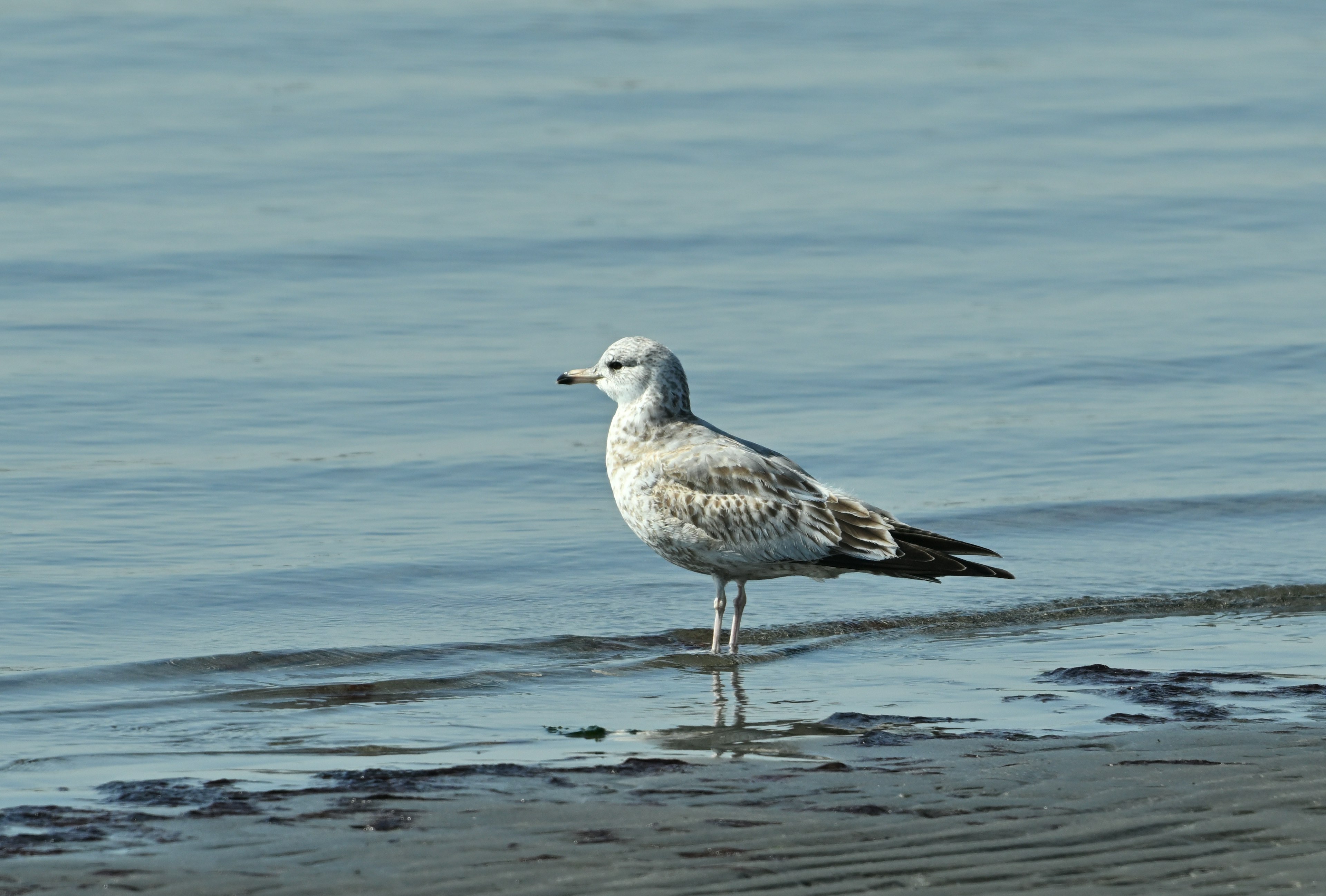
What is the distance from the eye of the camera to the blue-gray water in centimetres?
912

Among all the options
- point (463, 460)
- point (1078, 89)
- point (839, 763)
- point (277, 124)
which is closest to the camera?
point (839, 763)

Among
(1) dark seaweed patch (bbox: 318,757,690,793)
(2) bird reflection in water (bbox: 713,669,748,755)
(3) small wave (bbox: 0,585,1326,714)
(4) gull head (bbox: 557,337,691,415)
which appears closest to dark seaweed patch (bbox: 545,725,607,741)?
(2) bird reflection in water (bbox: 713,669,748,755)

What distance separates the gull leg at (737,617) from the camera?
951 centimetres

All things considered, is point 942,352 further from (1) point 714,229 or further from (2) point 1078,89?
(2) point 1078,89

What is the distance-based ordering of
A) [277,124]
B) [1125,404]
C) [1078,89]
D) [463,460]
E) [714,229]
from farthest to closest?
[1078,89] < [277,124] < [714,229] < [1125,404] < [463,460]

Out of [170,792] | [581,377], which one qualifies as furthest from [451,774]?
[581,377]

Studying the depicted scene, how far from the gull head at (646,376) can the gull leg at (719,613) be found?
90cm

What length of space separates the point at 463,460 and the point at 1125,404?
208 inches

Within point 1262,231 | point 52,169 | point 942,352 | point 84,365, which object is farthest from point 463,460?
point 1262,231

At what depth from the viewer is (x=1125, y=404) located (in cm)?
1530

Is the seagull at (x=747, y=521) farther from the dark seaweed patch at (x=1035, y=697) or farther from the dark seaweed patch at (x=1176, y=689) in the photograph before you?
the dark seaweed patch at (x=1035, y=697)

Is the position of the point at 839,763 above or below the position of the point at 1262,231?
below

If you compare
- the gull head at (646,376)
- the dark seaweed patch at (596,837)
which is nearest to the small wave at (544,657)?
the gull head at (646,376)

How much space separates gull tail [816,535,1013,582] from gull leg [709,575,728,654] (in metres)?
0.57
